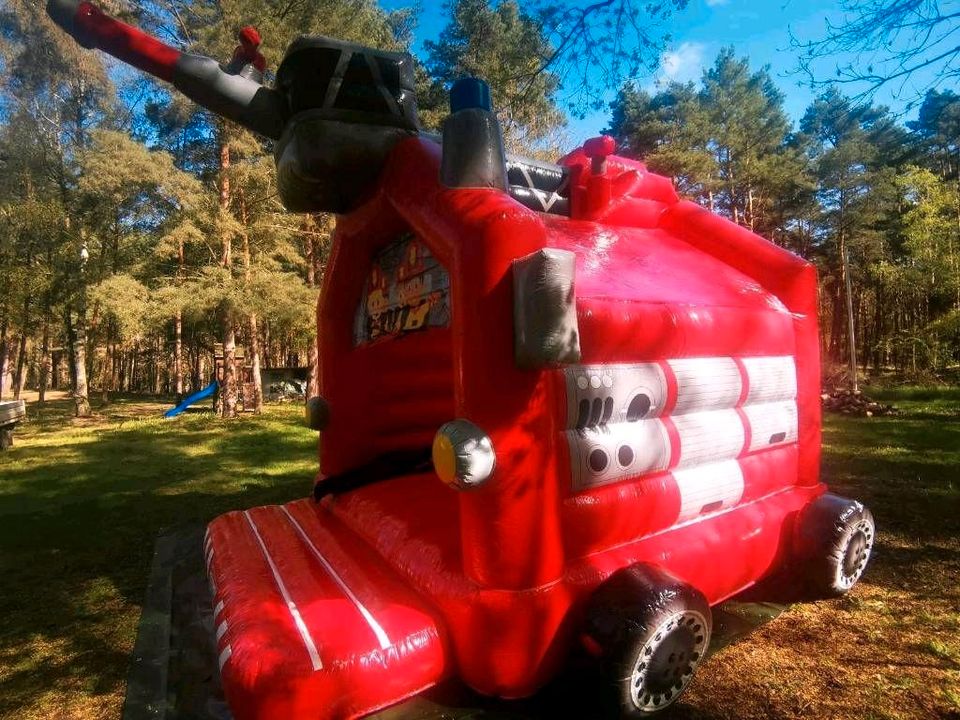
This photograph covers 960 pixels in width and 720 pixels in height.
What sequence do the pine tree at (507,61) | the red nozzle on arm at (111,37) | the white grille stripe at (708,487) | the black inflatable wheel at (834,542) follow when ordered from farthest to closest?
the pine tree at (507,61) → the black inflatable wheel at (834,542) → the white grille stripe at (708,487) → the red nozzle on arm at (111,37)

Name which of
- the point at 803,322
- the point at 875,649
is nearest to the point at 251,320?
the point at 803,322

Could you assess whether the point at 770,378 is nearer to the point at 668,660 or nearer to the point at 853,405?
the point at 668,660

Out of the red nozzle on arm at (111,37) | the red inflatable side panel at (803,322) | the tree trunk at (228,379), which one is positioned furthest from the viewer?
the tree trunk at (228,379)

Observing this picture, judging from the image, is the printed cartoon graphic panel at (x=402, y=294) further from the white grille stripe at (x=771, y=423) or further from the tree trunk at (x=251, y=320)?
the tree trunk at (x=251, y=320)

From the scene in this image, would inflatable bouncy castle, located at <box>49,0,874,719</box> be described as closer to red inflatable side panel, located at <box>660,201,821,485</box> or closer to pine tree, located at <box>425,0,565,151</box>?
red inflatable side panel, located at <box>660,201,821,485</box>

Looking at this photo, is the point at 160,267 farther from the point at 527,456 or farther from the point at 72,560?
the point at 527,456

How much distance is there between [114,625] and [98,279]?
A: 496 inches

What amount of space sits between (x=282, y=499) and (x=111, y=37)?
4217 mm

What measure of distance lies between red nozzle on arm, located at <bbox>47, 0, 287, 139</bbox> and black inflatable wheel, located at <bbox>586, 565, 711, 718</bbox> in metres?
2.69

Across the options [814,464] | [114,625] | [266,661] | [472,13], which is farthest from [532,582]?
[472,13]

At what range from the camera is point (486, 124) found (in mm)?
2184

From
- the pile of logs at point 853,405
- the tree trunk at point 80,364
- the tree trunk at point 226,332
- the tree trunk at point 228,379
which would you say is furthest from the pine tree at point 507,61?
the tree trunk at point 80,364

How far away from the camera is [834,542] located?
285cm

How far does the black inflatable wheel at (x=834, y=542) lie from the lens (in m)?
2.86
